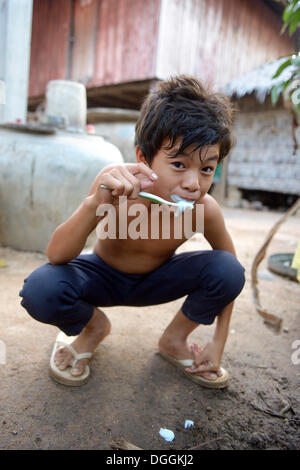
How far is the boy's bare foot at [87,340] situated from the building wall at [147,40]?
554 centimetres

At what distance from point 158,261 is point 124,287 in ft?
0.57

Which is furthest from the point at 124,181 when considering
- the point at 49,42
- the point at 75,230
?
the point at 49,42

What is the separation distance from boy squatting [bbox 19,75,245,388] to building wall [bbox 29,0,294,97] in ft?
17.6

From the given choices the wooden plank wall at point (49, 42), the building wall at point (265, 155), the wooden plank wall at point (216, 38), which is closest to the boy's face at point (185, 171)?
the wooden plank wall at point (216, 38)

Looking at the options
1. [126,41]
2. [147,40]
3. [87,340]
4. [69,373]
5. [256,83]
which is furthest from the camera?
[256,83]

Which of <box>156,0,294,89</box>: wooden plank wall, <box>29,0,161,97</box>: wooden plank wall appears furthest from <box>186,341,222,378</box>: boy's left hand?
<box>29,0,161,97</box>: wooden plank wall

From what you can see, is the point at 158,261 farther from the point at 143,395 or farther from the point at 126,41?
the point at 126,41

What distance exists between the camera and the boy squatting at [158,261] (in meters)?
1.06

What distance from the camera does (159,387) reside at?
126 cm

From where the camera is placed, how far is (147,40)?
19.7 feet

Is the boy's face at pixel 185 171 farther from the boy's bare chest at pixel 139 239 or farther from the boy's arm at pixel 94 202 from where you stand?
the boy's bare chest at pixel 139 239

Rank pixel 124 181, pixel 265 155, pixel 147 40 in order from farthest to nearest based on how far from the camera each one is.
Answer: pixel 265 155, pixel 147 40, pixel 124 181

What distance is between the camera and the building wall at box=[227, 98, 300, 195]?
7.29m
